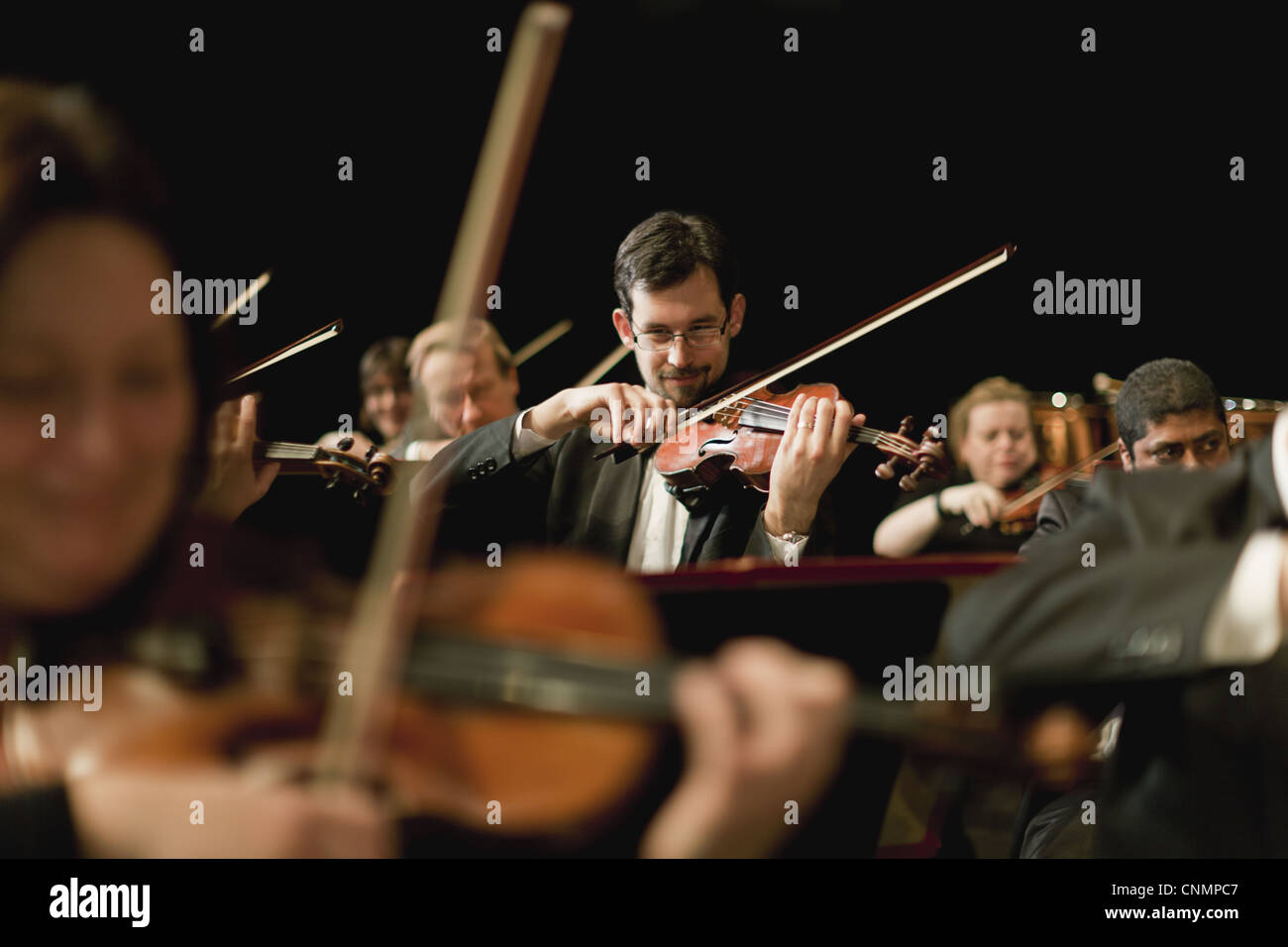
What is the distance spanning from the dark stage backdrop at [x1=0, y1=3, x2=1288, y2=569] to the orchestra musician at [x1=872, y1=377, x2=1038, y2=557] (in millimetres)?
248

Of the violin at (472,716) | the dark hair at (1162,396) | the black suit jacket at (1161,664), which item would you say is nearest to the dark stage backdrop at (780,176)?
the dark hair at (1162,396)

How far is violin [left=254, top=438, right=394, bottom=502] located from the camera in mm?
2355

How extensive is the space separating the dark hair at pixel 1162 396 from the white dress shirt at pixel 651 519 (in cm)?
82

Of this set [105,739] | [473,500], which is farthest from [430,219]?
[105,739]

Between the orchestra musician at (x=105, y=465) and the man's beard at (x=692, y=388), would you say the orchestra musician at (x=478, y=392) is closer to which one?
the man's beard at (x=692, y=388)

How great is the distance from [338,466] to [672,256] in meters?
0.91

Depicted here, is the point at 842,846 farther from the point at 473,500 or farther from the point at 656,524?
the point at 473,500

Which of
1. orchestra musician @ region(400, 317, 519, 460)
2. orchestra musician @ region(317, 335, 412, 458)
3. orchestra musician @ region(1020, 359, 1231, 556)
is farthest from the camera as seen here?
orchestra musician @ region(317, 335, 412, 458)

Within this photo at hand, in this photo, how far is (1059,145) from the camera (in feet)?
9.54

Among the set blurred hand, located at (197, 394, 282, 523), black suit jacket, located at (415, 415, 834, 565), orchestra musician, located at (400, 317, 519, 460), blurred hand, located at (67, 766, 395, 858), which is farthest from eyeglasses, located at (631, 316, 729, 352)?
blurred hand, located at (67, 766, 395, 858)

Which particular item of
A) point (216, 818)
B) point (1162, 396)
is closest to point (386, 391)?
point (1162, 396)

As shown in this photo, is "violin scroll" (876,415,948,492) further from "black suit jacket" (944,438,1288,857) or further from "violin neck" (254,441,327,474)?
"violin neck" (254,441,327,474)

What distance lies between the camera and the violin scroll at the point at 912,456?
204cm

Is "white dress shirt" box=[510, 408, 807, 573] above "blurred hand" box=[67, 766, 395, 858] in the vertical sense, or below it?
above
